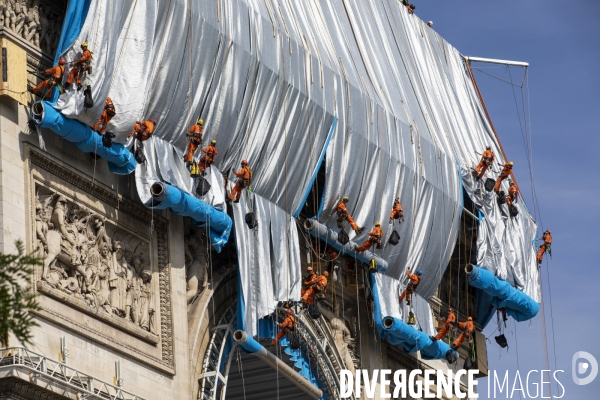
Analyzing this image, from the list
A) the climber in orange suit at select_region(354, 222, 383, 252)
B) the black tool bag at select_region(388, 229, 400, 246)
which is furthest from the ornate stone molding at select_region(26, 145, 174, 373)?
→ the black tool bag at select_region(388, 229, 400, 246)

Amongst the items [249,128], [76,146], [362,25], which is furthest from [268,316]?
[362,25]

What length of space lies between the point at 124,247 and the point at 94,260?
119 cm

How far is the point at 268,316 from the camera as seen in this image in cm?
2944

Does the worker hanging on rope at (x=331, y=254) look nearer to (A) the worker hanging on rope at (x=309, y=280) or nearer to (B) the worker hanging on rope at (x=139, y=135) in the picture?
(A) the worker hanging on rope at (x=309, y=280)

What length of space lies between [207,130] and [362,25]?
30.9ft

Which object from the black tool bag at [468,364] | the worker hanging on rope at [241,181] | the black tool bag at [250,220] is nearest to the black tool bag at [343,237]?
the black tool bag at [250,220]

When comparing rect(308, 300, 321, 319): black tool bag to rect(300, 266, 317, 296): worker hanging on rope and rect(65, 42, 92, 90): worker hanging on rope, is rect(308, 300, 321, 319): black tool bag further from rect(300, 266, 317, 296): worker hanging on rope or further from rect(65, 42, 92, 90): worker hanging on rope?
rect(65, 42, 92, 90): worker hanging on rope

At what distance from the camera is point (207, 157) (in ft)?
90.4

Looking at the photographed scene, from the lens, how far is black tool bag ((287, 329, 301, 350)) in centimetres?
3069

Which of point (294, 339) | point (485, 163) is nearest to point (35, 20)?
point (294, 339)

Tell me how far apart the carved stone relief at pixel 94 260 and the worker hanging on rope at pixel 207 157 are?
193 cm

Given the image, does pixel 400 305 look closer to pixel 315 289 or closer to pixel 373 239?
pixel 373 239

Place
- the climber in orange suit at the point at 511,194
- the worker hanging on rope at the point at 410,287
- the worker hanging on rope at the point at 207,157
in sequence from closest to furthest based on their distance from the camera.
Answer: the worker hanging on rope at the point at 207,157 < the worker hanging on rope at the point at 410,287 < the climber in orange suit at the point at 511,194

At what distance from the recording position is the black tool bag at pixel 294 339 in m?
30.7
